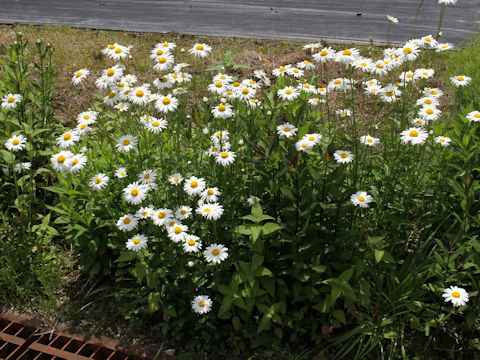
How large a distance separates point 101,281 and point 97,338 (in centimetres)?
45

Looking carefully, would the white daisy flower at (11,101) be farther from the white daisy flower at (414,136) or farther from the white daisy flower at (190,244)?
the white daisy flower at (414,136)

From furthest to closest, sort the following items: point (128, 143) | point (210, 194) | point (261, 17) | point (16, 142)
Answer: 1. point (261, 17)
2. point (16, 142)
3. point (128, 143)
4. point (210, 194)

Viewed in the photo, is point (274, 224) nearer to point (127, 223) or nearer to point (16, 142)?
point (127, 223)

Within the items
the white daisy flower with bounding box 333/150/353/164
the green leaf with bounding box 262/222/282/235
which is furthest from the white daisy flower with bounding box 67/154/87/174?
the white daisy flower with bounding box 333/150/353/164

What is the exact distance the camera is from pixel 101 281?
9.91ft

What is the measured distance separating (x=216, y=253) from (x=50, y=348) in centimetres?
115

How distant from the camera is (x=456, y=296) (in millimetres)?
2391

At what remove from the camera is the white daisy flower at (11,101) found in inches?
123

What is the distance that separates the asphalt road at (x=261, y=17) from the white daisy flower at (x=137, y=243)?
15.4ft

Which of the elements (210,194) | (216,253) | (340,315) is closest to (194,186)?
(210,194)

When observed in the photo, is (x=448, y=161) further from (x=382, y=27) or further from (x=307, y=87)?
(x=382, y=27)

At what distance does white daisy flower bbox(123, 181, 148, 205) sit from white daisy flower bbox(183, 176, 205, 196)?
23cm

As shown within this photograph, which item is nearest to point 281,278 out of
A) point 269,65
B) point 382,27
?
point 269,65

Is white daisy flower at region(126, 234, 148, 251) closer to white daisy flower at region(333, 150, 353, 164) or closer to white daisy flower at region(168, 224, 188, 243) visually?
white daisy flower at region(168, 224, 188, 243)
